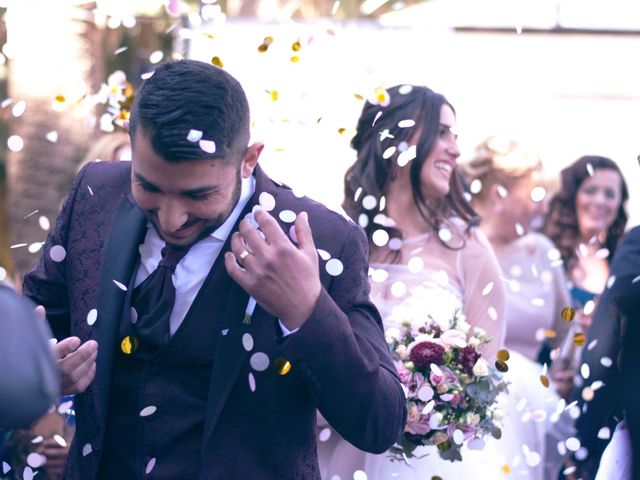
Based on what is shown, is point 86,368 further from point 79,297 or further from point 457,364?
point 457,364

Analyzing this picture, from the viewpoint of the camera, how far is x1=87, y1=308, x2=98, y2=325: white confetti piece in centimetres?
315

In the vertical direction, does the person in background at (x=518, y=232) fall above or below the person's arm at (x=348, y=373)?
below

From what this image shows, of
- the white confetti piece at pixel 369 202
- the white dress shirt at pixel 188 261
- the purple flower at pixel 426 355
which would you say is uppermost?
the white dress shirt at pixel 188 261

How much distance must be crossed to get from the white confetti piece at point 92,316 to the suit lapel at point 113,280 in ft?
0.06

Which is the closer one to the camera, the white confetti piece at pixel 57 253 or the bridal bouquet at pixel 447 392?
the white confetti piece at pixel 57 253

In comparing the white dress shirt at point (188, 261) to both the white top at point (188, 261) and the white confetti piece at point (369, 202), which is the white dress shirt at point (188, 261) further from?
the white confetti piece at point (369, 202)

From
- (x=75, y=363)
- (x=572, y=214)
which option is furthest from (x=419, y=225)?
(x=75, y=363)

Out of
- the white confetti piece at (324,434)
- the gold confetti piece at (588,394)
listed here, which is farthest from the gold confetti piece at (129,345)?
the gold confetti piece at (588,394)

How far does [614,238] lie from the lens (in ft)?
24.6

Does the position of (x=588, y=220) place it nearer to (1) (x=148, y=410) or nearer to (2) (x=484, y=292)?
(2) (x=484, y=292)

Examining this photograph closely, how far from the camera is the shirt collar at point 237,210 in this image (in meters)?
3.21

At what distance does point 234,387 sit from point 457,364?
5.05 ft

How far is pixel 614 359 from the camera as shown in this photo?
5.42 metres

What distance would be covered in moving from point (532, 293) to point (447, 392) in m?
2.93
